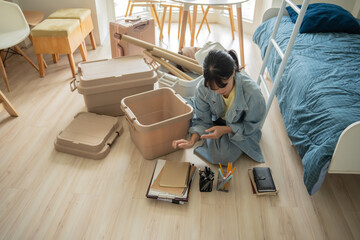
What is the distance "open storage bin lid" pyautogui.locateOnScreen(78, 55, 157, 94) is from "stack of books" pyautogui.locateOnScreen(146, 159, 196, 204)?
62 centimetres

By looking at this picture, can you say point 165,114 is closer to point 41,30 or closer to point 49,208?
point 49,208

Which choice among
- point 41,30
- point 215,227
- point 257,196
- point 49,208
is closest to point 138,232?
point 215,227

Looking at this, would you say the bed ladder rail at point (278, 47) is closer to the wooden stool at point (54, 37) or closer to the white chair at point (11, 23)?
the wooden stool at point (54, 37)

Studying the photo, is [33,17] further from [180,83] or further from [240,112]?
[240,112]

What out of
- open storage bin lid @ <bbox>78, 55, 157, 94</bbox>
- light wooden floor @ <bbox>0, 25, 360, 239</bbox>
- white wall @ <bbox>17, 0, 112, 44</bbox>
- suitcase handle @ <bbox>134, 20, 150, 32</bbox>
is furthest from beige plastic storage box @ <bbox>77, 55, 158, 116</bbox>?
white wall @ <bbox>17, 0, 112, 44</bbox>

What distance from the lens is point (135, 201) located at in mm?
1358

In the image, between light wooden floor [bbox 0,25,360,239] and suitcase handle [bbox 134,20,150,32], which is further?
suitcase handle [bbox 134,20,150,32]

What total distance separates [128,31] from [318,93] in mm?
1582

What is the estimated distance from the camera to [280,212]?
4.30ft

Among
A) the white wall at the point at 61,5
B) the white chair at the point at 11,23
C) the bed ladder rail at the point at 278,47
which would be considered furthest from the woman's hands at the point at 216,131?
the white wall at the point at 61,5

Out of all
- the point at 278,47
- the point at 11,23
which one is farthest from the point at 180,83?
the point at 11,23

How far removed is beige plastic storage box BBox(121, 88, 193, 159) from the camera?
4.78 feet

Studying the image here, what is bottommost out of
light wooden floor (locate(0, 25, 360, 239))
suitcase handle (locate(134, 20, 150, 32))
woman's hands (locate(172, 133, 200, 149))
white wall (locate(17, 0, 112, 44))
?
light wooden floor (locate(0, 25, 360, 239))

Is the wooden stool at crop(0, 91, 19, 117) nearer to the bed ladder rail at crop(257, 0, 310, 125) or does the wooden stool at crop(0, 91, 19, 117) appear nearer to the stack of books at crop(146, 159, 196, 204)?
the stack of books at crop(146, 159, 196, 204)
